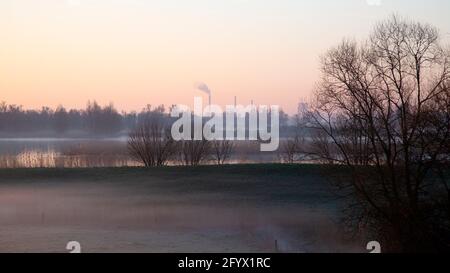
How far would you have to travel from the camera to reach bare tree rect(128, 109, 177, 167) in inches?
1437

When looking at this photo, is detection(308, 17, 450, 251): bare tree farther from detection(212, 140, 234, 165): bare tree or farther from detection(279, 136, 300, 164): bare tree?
detection(212, 140, 234, 165): bare tree

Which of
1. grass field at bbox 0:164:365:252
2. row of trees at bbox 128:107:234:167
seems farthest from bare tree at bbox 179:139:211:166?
grass field at bbox 0:164:365:252

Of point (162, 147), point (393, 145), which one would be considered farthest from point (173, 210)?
point (162, 147)

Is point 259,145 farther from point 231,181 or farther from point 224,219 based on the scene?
point 224,219

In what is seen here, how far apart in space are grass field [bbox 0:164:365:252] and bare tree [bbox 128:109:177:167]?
246 inches

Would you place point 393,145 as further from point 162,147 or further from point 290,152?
point 162,147

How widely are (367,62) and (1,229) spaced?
11.0 metres

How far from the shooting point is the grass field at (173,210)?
46.9ft

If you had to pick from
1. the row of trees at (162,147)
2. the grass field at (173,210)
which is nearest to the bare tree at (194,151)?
the row of trees at (162,147)
